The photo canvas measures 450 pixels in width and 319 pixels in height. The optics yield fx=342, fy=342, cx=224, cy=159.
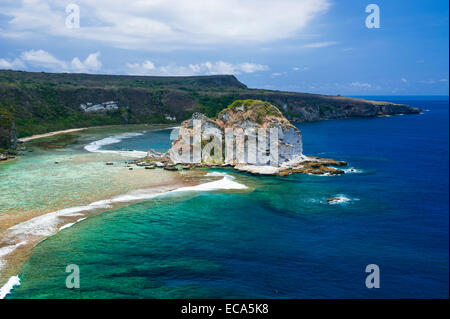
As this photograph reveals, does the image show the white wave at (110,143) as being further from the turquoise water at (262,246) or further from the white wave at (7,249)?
the white wave at (7,249)

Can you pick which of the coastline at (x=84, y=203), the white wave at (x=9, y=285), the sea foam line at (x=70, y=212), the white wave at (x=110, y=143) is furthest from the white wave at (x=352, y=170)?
the white wave at (x=9, y=285)

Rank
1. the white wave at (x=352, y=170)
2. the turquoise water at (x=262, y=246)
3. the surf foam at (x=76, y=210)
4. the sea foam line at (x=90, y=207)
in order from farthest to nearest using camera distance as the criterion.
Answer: the white wave at (x=352, y=170) < the sea foam line at (x=90, y=207) < the surf foam at (x=76, y=210) < the turquoise water at (x=262, y=246)

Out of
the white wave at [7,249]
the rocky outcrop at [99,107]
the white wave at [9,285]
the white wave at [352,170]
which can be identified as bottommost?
the white wave at [9,285]

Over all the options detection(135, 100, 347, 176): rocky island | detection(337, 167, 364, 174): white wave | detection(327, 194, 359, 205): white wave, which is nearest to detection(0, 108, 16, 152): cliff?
detection(135, 100, 347, 176): rocky island

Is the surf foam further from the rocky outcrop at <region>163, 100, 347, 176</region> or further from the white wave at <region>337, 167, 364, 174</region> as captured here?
the white wave at <region>337, 167, 364, 174</region>

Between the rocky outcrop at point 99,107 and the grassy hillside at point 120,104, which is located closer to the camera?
the grassy hillside at point 120,104
